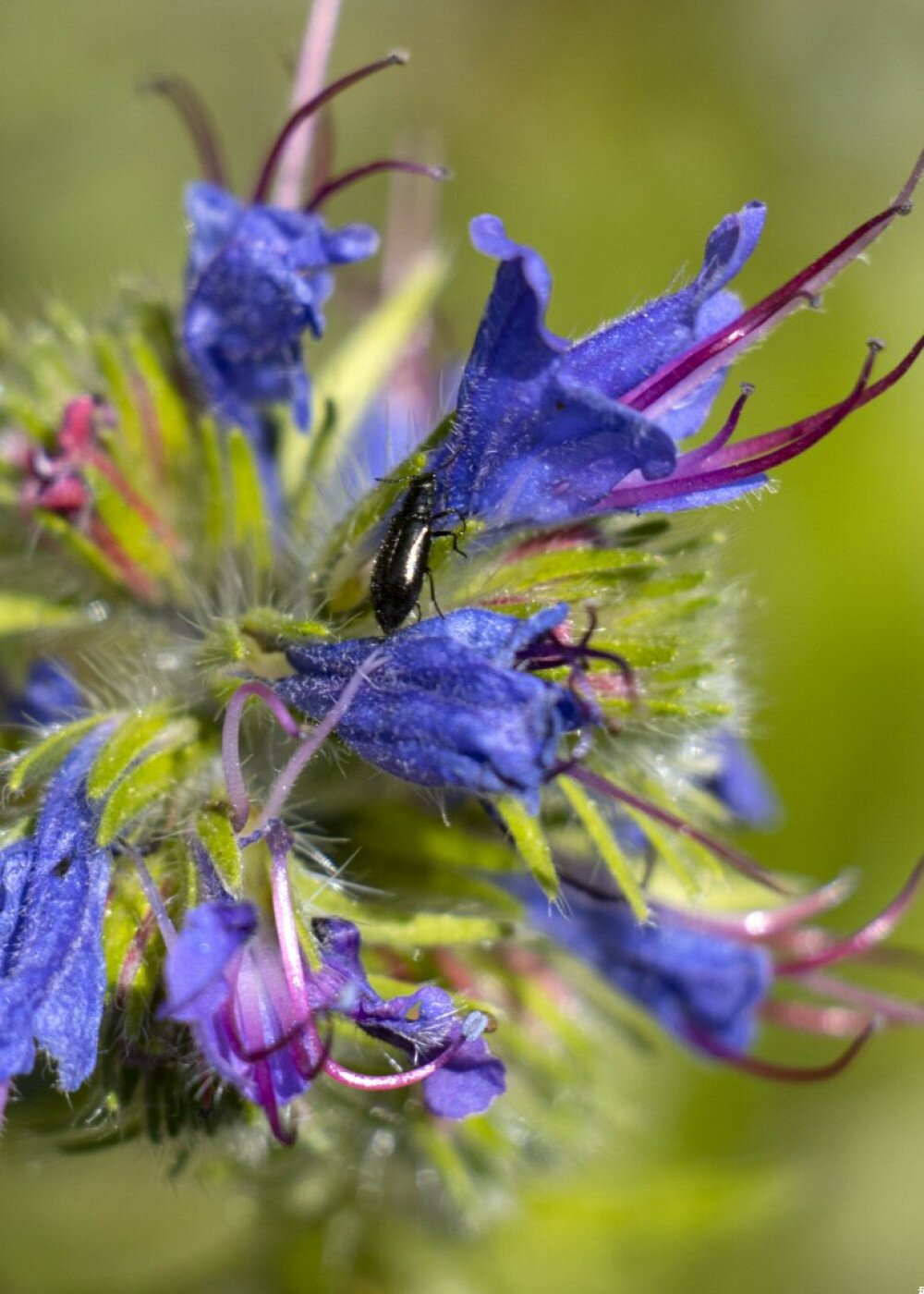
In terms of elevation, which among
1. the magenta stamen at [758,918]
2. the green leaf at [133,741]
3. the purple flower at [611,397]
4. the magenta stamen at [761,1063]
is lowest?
the magenta stamen at [761,1063]

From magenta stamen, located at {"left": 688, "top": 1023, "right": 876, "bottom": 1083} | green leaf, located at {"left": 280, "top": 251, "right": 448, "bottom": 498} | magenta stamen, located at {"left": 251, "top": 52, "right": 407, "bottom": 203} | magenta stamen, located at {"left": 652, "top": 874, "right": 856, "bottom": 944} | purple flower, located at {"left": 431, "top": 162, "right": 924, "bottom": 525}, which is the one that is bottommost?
magenta stamen, located at {"left": 688, "top": 1023, "right": 876, "bottom": 1083}

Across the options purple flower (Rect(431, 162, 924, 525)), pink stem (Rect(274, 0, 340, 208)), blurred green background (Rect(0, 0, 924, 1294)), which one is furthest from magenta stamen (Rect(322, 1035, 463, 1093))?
pink stem (Rect(274, 0, 340, 208))

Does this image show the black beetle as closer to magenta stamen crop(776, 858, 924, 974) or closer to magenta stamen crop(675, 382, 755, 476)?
magenta stamen crop(675, 382, 755, 476)

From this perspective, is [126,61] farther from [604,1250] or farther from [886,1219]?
[886,1219]

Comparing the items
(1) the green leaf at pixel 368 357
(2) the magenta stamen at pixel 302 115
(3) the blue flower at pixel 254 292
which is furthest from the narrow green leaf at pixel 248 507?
(2) the magenta stamen at pixel 302 115

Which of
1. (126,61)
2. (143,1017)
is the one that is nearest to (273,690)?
(143,1017)

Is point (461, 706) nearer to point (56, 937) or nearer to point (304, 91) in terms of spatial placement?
point (56, 937)

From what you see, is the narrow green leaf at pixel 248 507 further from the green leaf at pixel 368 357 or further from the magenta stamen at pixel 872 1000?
the magenta stamen at pixel 872 1000
